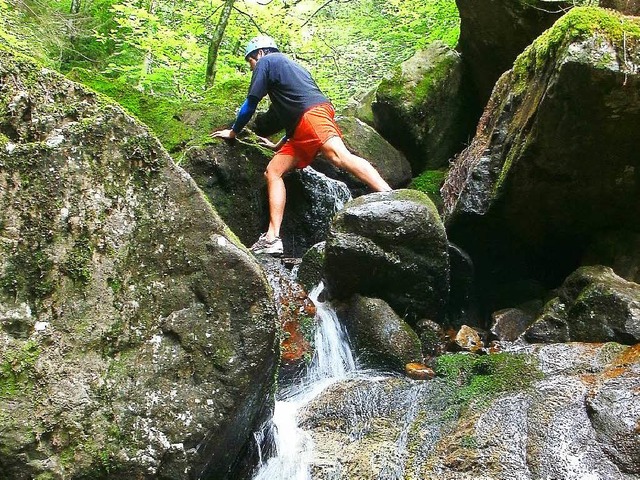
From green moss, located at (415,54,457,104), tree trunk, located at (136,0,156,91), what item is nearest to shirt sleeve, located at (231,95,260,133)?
green moss, located at (415,54,457,104)

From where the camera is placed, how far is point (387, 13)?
53.7 feet

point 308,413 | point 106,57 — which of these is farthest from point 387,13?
point 308,413

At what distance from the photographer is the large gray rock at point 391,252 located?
15.7 feet

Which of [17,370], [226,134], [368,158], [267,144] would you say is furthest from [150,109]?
[17,370]

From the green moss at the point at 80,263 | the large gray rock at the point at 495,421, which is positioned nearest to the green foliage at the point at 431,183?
the large gray rock at the point at 495,421

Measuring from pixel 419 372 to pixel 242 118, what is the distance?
3536 mm

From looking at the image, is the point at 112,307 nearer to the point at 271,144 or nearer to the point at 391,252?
the point at 391,252

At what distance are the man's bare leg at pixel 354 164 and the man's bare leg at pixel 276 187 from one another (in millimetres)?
511

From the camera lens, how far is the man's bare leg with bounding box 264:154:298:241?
19.8 ft

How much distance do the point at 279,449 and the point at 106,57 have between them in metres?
11.7

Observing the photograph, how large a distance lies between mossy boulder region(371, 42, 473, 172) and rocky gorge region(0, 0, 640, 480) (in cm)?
207

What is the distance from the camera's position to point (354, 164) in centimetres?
579

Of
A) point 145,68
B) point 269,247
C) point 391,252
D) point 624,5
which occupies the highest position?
point 624,5

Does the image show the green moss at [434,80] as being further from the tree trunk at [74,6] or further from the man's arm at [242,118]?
the tree trunk at [74,6]
